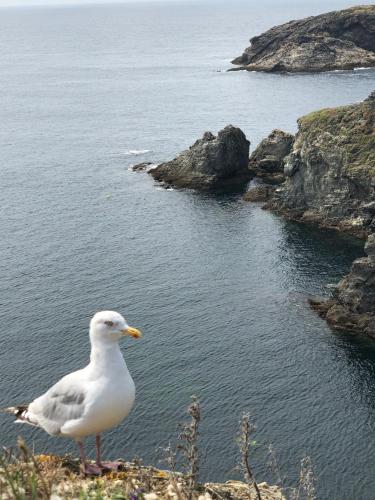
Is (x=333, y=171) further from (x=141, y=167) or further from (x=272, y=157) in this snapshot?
(x=141, y=167)

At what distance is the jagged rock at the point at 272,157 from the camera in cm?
14325

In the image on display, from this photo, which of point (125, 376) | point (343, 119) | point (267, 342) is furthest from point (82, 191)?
point (125, 376)

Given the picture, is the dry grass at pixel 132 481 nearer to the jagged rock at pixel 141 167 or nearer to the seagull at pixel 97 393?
the seagull at pixel 97 393

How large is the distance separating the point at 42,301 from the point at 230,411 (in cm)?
3374

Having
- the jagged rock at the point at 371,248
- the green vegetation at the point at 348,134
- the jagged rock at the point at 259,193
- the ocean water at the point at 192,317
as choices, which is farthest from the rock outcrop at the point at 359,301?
the jagged rock at the point at 259,193

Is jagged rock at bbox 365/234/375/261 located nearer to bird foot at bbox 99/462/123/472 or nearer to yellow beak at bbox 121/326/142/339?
bird foot at bbox 99/462/123/472

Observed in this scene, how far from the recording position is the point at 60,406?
2048 cm

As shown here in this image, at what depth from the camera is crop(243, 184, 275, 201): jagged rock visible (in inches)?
5177

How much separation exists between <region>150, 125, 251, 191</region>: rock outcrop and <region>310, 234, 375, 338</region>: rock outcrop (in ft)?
197

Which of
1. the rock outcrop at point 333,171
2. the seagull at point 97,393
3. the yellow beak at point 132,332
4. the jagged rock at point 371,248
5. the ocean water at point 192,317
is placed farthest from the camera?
the rock outcrop at point 333,171

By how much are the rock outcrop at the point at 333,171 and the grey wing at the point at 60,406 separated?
9354cm

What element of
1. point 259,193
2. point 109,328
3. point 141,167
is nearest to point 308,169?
point 259,193

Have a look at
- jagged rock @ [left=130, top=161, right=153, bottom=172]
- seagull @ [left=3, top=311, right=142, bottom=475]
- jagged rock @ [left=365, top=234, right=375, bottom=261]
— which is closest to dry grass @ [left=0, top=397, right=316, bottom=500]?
seagull @ [left=3, top=311, right=142, bottom=475]

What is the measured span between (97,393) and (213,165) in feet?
406
